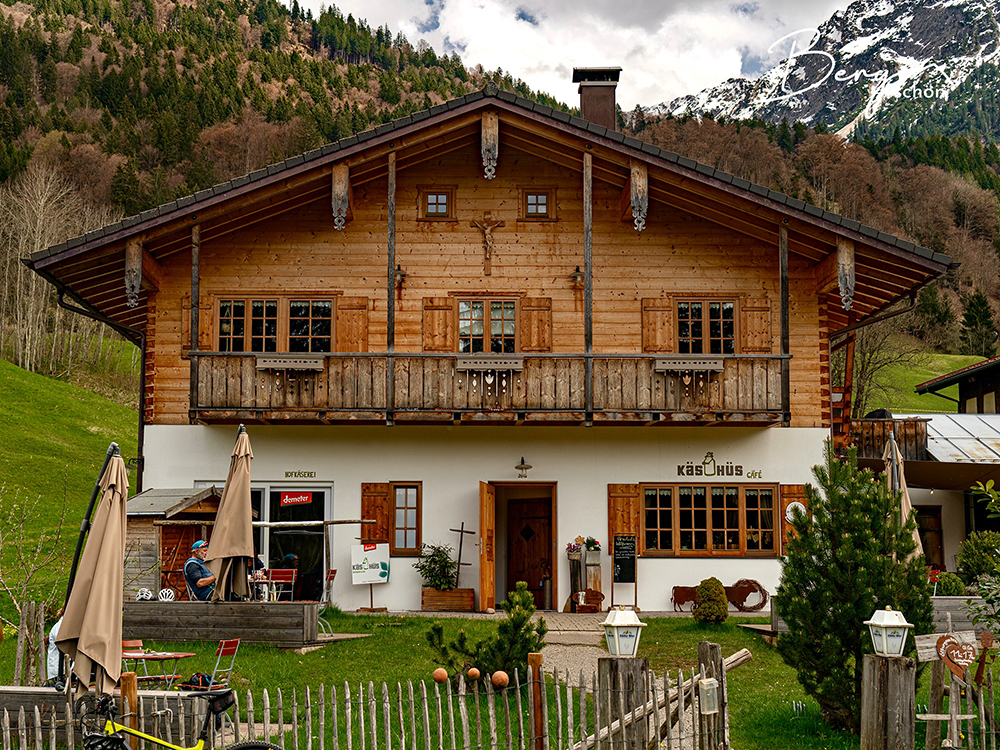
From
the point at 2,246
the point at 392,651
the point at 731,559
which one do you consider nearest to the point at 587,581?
the point at 731,559

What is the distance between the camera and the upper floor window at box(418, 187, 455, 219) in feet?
64.9

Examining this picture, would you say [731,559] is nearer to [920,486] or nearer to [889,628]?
[920,486]

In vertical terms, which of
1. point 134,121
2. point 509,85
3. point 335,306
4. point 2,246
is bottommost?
point 335,306

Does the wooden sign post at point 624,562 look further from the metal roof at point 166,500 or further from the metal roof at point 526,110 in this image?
the metal roof at point 166,500

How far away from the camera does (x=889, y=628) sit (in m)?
8.24

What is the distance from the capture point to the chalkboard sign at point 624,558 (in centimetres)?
1869

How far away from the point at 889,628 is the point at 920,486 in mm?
15645

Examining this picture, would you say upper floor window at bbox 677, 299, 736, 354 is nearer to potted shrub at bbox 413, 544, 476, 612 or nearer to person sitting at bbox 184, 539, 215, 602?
potted shrub at bbox 413, 544, 476, 612

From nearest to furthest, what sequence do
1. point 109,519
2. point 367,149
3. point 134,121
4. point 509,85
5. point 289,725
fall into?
point 109,519 → point 289,725 → point 367,149 → point 134,121 → point 509,85

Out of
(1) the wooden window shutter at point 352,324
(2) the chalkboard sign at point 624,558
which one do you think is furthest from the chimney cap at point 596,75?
(2) the chalkboard sign at point 624,558

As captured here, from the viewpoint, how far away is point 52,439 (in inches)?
1374

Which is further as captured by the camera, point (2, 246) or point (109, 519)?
point (2, 246)

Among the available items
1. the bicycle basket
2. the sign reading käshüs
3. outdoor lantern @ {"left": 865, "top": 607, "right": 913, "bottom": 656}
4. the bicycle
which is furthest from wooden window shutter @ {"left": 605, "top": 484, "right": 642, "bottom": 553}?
the bicycle basket

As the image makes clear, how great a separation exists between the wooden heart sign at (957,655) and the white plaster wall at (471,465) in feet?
33.3
